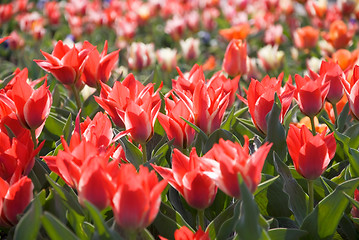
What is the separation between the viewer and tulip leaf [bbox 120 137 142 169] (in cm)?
170

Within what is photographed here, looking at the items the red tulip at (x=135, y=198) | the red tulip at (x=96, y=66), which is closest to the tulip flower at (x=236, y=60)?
the red tulip at (x=96, y=66)

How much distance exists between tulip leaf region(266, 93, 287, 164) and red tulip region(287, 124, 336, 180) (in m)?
0.17

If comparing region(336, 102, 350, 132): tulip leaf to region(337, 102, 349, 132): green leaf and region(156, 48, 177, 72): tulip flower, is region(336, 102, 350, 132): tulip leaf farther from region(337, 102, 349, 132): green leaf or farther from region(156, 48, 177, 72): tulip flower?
region(156, 48, 177, 72): tulip flower

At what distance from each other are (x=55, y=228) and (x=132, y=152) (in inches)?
21.0

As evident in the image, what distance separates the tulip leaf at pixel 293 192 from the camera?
1.58 meters

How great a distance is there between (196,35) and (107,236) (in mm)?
5355

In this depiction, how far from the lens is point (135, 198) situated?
1139 mm

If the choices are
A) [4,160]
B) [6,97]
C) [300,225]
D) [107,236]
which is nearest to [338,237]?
[300,225]

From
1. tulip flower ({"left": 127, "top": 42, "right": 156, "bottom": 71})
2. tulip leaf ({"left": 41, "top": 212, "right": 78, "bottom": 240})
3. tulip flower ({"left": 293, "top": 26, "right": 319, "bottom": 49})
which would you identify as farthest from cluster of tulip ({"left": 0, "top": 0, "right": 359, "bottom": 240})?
tulip flower ({"left": 293, "top": 26, "right": 319, "bottom": 49})

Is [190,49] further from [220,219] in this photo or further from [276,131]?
[220,219]

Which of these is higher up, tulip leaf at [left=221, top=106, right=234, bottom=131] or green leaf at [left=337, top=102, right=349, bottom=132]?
tulip leaf at [left=221, top=106, right=234, bottom=131]

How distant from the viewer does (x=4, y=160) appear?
1.50 m

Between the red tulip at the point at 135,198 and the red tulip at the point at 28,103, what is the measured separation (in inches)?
24.8

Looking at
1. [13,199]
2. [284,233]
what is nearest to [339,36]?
[284,233]
